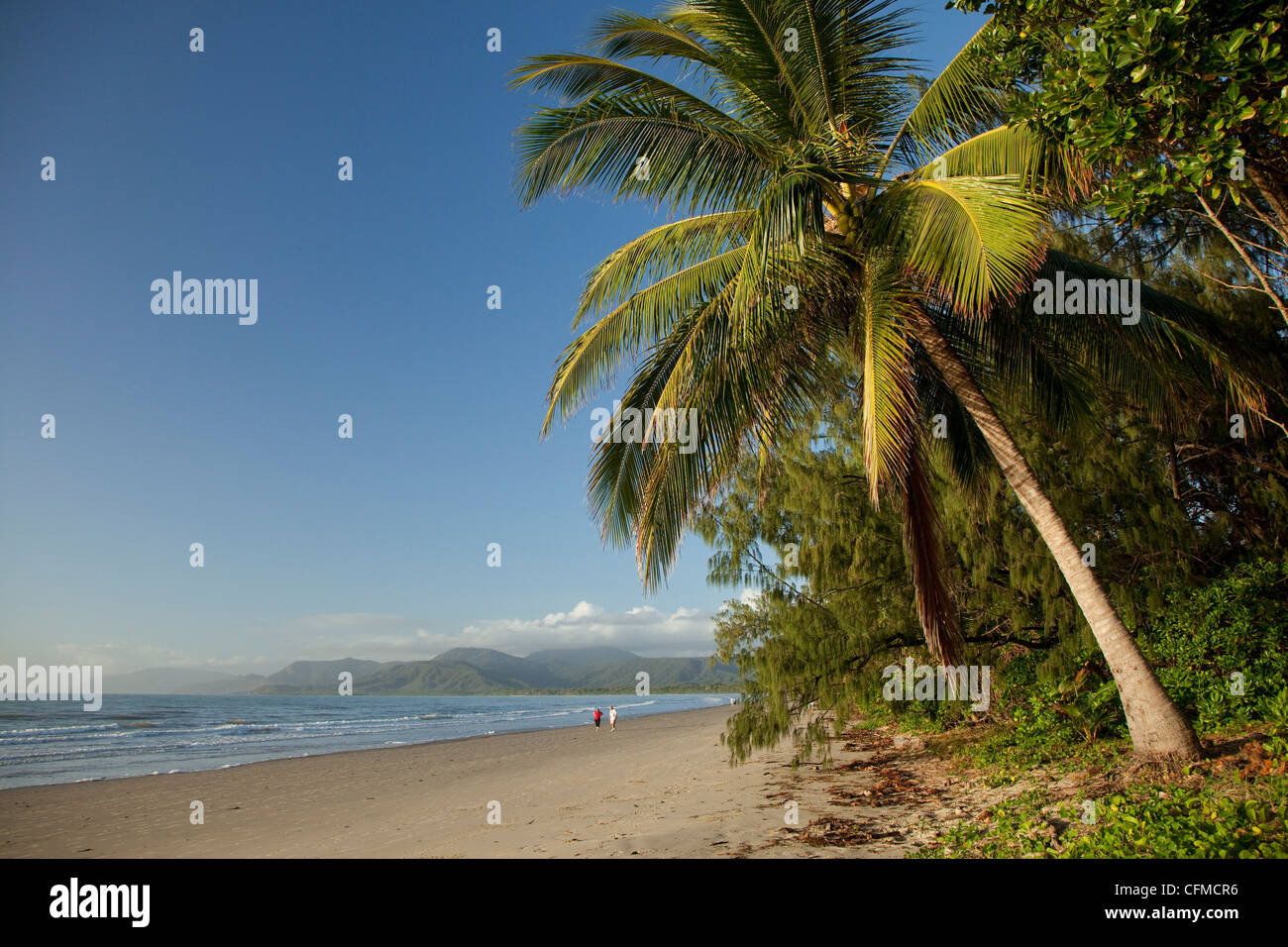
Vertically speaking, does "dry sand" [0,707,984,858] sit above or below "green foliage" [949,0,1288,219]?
below

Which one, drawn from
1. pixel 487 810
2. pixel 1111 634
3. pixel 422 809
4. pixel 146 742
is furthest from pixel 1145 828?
pixel 146 742

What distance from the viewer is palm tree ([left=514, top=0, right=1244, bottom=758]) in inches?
257

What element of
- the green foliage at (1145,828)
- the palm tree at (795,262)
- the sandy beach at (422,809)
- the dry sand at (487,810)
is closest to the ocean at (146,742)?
the sandy beach at (422,809)

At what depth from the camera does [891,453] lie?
20.5 feet

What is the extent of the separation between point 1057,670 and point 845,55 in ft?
28.5

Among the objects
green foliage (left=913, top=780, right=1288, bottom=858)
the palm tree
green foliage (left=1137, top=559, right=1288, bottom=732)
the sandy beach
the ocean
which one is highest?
the palm tree

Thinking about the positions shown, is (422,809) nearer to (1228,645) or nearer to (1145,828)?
(1145,828)

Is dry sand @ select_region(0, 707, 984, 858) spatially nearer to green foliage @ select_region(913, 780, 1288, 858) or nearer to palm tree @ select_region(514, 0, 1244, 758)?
green foliage @ select_region(913, 780, 1288, 858)

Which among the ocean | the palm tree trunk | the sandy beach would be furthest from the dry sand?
the ocean

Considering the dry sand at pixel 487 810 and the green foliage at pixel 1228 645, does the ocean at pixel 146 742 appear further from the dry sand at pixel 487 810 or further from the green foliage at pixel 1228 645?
the green foliage at pixel 1228 645

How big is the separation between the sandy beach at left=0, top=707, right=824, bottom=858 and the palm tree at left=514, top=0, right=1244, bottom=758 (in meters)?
4.42

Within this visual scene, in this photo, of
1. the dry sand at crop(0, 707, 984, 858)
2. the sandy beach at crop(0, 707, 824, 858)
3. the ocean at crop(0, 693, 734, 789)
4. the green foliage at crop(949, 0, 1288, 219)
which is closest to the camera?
the green foliage at crop(949, 0, 1288, 219)
